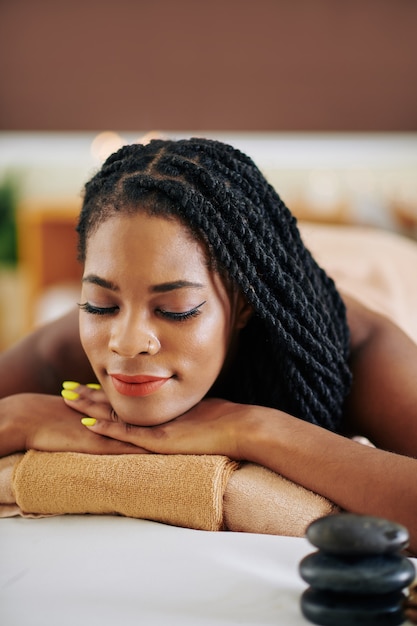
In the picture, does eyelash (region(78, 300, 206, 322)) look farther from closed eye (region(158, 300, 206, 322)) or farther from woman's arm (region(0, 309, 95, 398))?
woman's arm (region(0, 309, 95, 398))

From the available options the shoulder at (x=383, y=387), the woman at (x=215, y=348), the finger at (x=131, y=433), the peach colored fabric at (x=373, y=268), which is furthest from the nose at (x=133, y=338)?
the peach colored fabric at (x=373, y=268)

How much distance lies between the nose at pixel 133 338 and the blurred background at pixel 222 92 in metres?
2.30

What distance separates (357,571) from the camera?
643mm

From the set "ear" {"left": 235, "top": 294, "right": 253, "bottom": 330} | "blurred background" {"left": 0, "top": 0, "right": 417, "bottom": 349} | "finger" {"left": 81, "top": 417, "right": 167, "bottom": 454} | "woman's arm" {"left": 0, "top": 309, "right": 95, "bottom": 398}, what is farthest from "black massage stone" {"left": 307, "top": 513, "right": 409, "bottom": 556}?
"blurred background" {"left": 0, "top": 0, "right": 417, "bottom": 349}

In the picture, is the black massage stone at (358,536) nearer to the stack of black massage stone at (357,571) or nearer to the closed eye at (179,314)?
the stack of black massage stone at (357,571)

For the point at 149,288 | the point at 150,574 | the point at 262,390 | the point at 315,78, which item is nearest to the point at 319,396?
the point at 262,390

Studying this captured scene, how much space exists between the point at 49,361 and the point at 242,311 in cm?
44

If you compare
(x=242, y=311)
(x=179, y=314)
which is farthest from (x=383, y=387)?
(x=179, y=314)

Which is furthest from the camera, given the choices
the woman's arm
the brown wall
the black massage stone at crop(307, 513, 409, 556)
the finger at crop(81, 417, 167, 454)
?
the brown wall

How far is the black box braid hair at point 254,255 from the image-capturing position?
3.41 ft

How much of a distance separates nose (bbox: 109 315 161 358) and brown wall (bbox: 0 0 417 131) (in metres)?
2.67

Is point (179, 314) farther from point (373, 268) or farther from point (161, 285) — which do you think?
point (373, 268)

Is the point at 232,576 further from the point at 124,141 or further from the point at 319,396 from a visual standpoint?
the point at 124,141

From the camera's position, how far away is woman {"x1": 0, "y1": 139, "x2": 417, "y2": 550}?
98 cm
